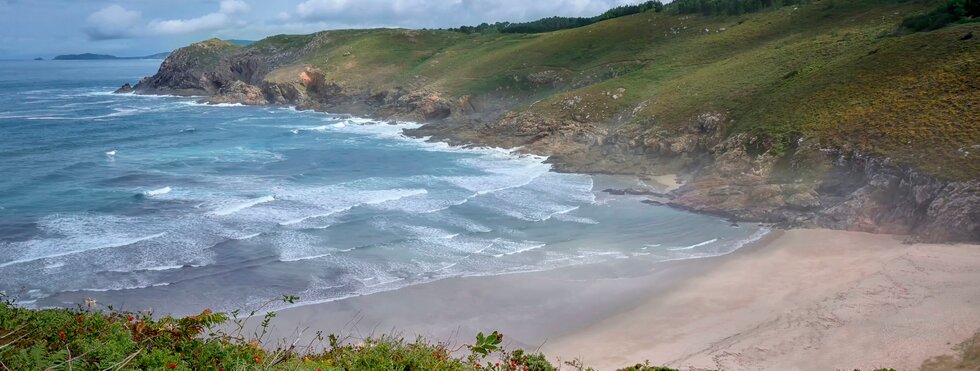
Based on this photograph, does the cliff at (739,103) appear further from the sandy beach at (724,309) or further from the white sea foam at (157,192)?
the white sea foam at (157,192)

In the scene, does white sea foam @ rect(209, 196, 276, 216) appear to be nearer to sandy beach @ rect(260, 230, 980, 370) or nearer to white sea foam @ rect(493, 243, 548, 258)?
sandy beach @ rect(260, 230, 980, 370)

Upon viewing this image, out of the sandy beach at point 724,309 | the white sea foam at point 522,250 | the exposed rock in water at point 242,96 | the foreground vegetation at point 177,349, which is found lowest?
the sandy beach at point 724,309

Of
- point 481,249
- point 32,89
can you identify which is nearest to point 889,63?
point 481,249

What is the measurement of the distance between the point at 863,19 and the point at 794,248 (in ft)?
124

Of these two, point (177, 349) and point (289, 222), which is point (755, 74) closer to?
point (289, 222)

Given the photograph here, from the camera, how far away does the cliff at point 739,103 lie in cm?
2858

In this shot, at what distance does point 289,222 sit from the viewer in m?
31.0

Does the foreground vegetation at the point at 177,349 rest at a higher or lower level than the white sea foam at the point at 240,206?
higher

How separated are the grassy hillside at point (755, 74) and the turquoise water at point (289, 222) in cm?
885

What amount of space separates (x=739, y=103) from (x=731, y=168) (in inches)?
351

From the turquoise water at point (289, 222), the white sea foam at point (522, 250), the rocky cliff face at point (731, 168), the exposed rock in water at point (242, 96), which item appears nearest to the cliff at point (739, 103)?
the rocky cliff face at point (731, 168)

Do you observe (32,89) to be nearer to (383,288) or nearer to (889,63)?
(383,288)

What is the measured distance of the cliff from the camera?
28578mm

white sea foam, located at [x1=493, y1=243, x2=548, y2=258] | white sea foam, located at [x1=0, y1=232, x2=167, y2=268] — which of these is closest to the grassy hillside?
white sea foam, located at [x1=493, y1=243, x2=548, y2=258]
